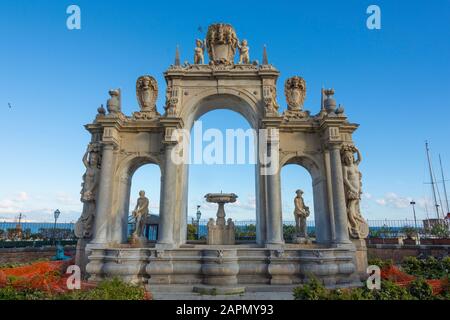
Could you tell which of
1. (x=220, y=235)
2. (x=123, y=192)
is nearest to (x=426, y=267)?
(x=220, y=235)

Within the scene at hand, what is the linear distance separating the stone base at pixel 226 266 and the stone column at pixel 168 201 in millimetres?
1020

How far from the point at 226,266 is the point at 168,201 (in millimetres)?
4385

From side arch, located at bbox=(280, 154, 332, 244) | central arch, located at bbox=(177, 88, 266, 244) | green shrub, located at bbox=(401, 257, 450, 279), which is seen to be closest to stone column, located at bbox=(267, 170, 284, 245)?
central arch, located at bbox=(177, 88, 266, 244)

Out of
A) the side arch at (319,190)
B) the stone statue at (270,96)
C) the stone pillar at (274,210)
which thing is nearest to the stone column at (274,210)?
the stone pillar at (274,210)

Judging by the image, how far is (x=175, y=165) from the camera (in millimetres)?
14125

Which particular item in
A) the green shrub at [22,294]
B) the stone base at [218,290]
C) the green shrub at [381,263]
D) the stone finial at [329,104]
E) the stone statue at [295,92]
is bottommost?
the stone base at [218,290]

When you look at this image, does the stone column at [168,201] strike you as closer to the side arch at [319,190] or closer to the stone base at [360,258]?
the side arch at [319,190]

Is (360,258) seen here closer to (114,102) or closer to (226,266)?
(226,266)

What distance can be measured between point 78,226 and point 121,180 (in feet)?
9.99

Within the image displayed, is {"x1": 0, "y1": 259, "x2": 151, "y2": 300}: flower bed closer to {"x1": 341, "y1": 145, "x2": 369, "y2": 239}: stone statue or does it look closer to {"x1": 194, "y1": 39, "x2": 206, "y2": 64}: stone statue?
{"x1": 341, "y1": 145, "x2": 369, "y2": 239}: stone statue

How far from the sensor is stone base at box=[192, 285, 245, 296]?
10.2m

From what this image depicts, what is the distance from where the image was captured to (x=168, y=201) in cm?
1364

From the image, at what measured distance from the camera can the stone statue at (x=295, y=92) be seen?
16000 millimetres

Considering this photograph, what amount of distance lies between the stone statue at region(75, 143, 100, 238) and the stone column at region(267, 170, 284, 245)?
8.83 m
